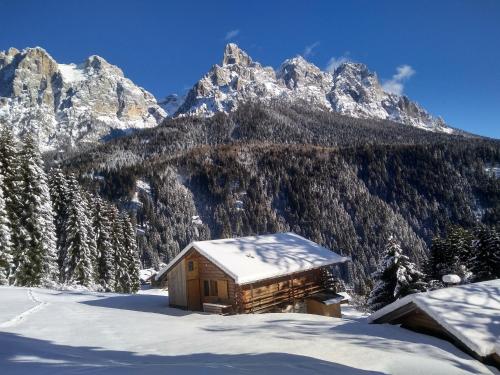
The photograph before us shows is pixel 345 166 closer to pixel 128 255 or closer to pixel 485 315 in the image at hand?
pixel 128 255

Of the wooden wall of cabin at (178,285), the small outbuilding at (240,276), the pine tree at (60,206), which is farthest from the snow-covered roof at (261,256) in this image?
the pine tree at (60,206)

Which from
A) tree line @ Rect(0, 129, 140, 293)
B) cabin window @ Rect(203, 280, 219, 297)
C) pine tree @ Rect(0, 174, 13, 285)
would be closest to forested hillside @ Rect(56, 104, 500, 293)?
tree line @ Rect(0, 129, 140, 293)

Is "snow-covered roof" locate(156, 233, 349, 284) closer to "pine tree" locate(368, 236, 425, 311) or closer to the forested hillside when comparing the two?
"pine tree" locate(368, 236, 425, 311)

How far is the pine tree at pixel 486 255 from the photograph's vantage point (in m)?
28.8

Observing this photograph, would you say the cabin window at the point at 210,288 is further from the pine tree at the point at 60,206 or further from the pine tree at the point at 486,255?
the pine tree at the point at 60,206

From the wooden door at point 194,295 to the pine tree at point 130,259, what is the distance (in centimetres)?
2519

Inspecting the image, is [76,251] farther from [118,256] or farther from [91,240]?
[118,256]

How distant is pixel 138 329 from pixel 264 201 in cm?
15177

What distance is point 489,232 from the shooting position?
29.9m

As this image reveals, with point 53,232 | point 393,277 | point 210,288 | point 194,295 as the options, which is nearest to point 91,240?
point 53,232

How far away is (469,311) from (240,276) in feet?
34.4

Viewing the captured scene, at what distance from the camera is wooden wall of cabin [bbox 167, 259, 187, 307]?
2162 centimetres

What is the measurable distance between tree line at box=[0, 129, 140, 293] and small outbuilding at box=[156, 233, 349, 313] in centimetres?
1282

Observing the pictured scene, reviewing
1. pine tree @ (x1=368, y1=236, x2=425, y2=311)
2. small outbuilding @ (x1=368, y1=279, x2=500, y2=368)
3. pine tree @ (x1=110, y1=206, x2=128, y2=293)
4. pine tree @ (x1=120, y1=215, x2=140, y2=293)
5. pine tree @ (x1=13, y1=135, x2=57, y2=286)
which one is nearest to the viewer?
small outbuilding @ (x1=368, y1=279, x2=500, y2=368)
